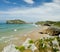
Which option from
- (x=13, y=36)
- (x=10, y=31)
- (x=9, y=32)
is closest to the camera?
(x=13, y=36)

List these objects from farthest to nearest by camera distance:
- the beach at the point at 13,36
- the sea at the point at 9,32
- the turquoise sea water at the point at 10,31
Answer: the turquoise sea water at the point at 10,31 → the sea at the point at 9,32 → the beach at the point at 13,36

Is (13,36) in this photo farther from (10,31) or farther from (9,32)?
(10,31)

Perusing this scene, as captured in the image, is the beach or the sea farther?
the sea

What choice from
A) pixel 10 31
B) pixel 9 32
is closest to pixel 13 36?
pixel 9 32

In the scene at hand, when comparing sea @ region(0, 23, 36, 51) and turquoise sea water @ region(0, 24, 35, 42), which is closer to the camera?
sea @ region(0, 23, 36, 51)

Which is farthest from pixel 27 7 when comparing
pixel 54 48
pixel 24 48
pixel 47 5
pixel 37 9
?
pixel 24 48

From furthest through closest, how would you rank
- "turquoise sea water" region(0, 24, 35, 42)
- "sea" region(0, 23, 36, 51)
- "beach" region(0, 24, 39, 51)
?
"turquoise sea water" region(0, 24, 35, 42)
"sea" region(0, 23, 36, 51)
"beach" region(0, 24, 39, 51)

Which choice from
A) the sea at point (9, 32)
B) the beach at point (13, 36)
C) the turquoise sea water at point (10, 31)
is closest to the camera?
the beach at point (13, 36)

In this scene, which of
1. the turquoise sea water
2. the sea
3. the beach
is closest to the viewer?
the beach

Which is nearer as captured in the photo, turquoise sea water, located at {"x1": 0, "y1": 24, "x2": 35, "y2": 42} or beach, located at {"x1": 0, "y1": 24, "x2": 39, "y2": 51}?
beach, located at {"x1": 0, "y1": 24, "x2": 39, "y2": 51}

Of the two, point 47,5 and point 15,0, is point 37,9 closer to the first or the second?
point 47,5

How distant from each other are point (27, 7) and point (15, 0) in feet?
1.00

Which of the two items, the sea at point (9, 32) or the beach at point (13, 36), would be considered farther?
the sea at point (9, 32)

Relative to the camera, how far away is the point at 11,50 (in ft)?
2.57
